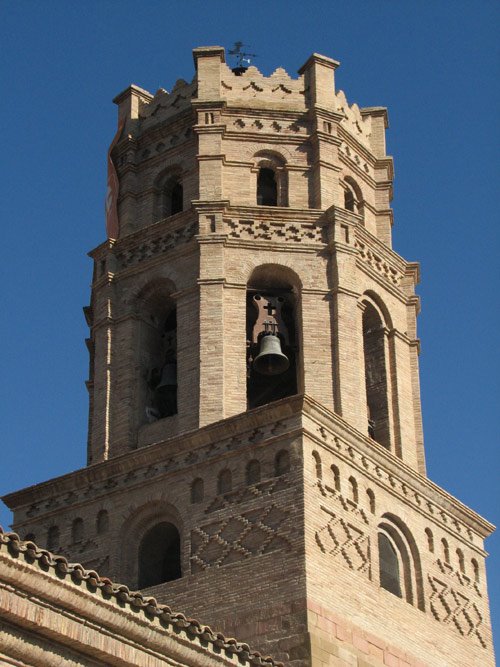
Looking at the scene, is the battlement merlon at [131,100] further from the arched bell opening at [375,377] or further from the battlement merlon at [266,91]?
the arched bell opening at [375,377]

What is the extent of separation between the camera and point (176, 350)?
24.8 m

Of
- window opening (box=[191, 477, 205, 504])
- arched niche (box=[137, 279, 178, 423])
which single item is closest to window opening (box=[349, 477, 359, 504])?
window opening (box=[191, 477, 205, 504])

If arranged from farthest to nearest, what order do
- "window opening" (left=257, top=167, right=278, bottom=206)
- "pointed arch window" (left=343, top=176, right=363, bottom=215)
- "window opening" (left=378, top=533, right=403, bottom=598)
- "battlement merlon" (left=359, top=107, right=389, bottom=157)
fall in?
1. "battlement merlon" (left=359, top=107, right=389, bottom=157)
2. "pointed arch window" (left=343, top=176, right=363, bottom=215)
3. "window opening" (left=257, top=167, right=278, bottom=206)
4. "window opening" (left=378, top=533, right=403, bottom=598)

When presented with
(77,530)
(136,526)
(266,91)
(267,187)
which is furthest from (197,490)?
(266,91)

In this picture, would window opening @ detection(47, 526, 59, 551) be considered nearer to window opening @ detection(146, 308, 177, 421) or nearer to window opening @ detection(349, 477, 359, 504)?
window opening @ detection(146, 308, 177, 421)

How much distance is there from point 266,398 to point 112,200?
4690mm

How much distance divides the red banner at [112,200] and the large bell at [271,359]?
3864 millimetres

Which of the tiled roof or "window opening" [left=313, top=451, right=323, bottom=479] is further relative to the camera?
"window opening" [left=313, top=451, right=323, bottom=479]

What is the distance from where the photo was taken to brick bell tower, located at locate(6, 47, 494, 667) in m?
21.9

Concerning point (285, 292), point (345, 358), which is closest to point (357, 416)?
point (345, 358)

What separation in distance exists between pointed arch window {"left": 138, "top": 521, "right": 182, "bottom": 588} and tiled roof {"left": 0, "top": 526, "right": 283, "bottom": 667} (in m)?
4.41

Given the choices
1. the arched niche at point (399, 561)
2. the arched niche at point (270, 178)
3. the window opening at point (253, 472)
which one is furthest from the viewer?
the arched niche at point (270, 178)

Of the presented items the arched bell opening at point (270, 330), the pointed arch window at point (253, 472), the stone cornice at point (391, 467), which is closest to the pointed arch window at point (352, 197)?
the arched bell opening at point (270, 330)

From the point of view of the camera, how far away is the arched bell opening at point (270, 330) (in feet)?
80.5
